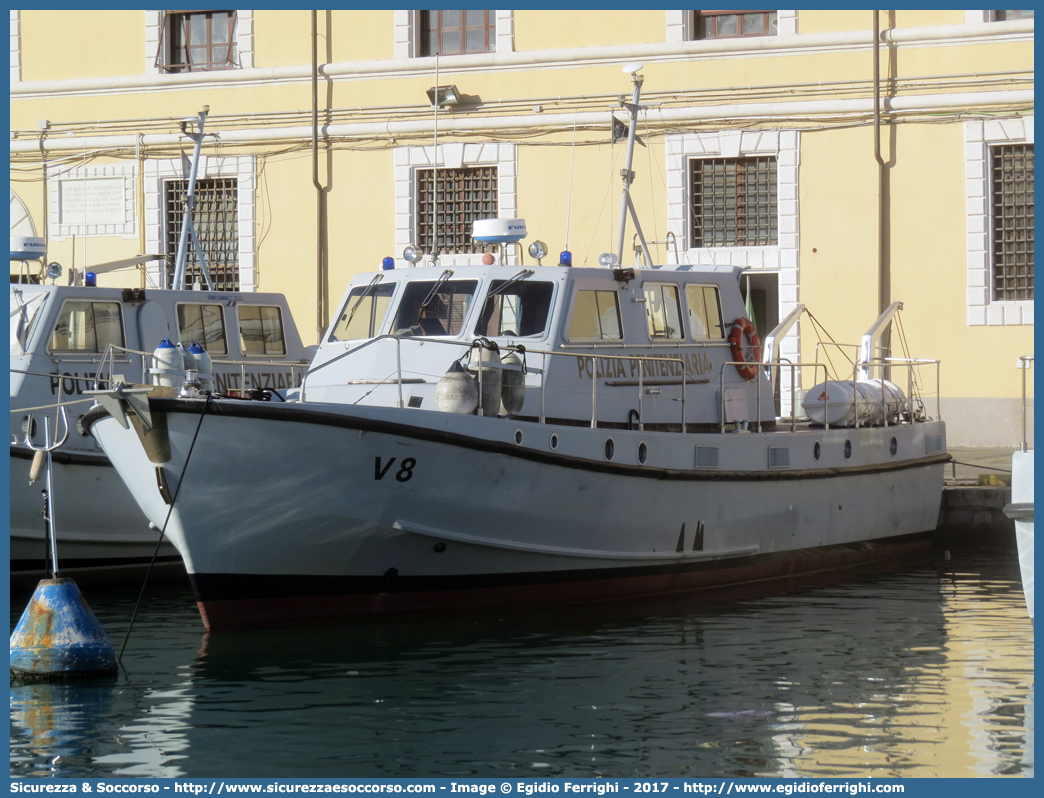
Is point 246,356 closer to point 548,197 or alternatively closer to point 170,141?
point 548,197

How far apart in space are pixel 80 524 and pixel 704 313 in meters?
5.64

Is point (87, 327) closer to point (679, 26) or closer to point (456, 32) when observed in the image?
point (456, 32)

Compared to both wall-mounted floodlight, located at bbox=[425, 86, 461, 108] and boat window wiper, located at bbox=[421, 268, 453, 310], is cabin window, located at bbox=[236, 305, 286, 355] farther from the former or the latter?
wall-mounted floodlight, located at bbox=[425, 86, 461, 108]

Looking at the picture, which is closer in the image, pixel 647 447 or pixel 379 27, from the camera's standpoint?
pixel 647 447

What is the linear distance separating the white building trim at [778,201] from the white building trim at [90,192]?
846cm

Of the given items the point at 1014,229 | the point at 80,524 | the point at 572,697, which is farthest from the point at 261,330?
the point at 1014,229

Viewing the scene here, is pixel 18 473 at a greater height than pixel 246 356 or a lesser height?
lesser

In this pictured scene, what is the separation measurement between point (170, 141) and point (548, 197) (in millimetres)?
6027

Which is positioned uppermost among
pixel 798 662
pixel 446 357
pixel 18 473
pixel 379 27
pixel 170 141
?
pixel 379 27

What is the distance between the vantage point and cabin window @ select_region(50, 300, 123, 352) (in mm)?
12727

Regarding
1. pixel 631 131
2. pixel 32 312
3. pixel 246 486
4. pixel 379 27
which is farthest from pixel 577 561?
pixel 379 27

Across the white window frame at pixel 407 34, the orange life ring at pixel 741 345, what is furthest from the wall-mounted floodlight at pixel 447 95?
the orange life ring at pixel 741 345

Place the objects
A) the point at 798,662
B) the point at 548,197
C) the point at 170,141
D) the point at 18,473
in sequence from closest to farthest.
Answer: the point at 798,662 → the point at 18,473 → the point at 548,197 → the point at 170,141

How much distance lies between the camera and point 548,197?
→ 20.4 m
